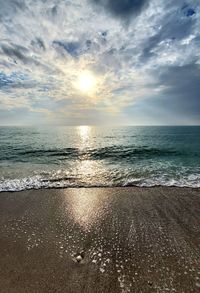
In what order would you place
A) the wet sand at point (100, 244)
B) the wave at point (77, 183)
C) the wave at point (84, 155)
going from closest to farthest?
the wet sand at point (100, 244)
the wave at point (77, 183)
the wave at point (84, 155)

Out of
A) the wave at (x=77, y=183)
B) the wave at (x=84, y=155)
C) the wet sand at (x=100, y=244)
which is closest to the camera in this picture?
the wet sand at (x=100, y=244)

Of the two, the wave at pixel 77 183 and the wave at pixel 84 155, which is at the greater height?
the wave at pixel 77 183

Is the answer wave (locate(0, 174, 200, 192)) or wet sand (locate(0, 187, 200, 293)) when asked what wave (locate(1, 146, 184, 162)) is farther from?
wet sand (locate(0, 187, 200, 293))

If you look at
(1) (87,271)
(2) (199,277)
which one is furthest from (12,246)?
(2) (199,277)

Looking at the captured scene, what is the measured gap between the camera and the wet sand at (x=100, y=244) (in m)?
3.64

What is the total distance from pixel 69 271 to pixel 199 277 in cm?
292

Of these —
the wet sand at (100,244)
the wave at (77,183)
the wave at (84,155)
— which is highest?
the wet sand at (100,244)

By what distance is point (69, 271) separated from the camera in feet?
12.9

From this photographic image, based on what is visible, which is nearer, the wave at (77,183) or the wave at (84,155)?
the wave at (77,183)

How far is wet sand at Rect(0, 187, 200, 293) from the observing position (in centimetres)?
364

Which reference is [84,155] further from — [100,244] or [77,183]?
[100,244]

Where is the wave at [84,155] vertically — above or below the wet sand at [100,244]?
below

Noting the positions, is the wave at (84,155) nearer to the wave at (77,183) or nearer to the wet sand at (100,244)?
the wave at (77,183)

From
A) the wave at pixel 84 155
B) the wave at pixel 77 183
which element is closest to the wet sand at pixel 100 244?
the wave at pixel 77 183
